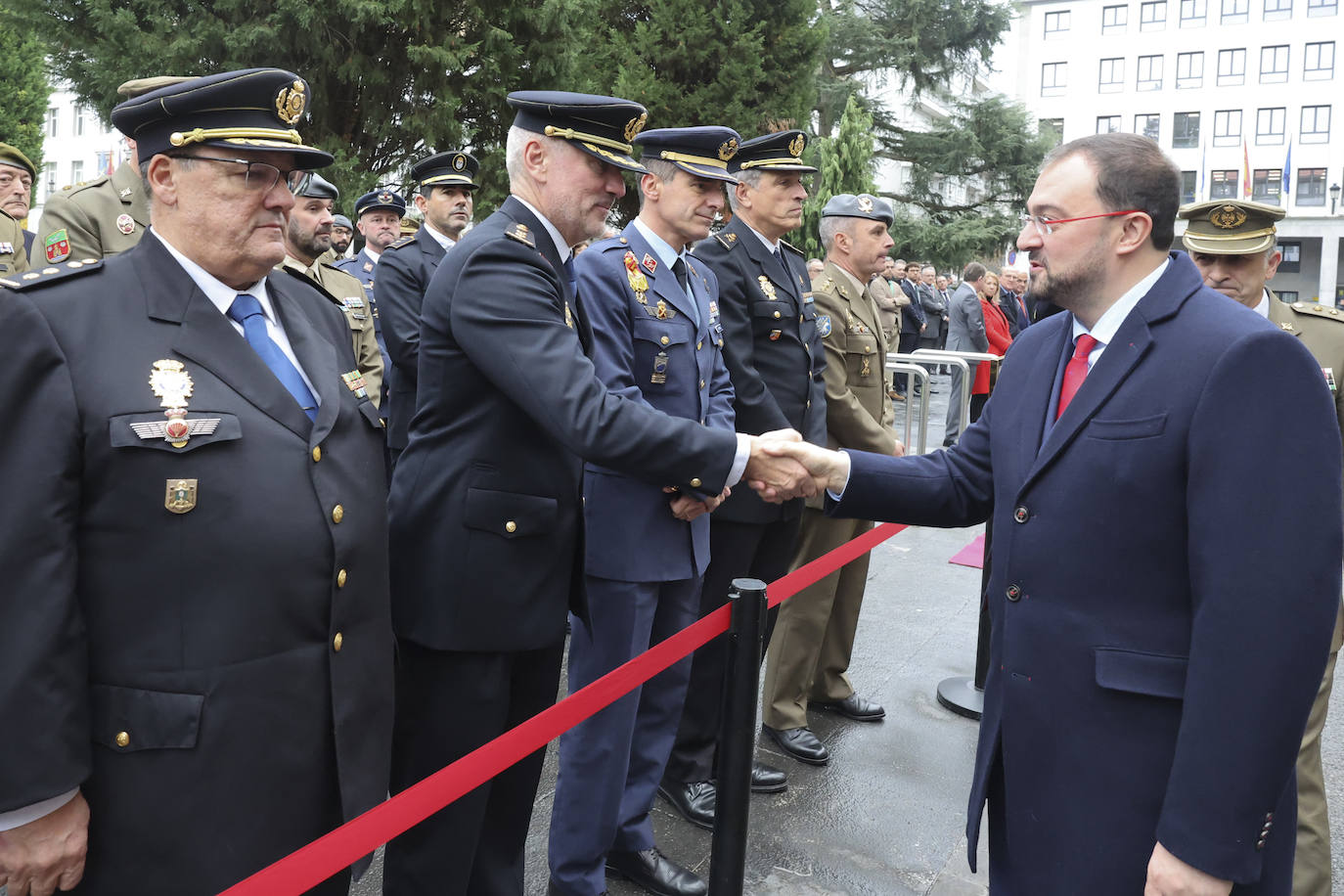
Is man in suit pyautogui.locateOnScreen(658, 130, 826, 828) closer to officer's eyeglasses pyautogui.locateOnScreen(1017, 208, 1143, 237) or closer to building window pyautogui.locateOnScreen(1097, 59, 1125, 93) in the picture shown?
officer's eyeglasses pyautogui.locateOnScreen(1017, 208, 1143, 237)

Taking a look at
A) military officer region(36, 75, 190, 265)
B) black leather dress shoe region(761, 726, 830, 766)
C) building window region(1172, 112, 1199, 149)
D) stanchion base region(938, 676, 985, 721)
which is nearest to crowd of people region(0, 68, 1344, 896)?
black leather dress shoe region(761, 726, 830, 766)

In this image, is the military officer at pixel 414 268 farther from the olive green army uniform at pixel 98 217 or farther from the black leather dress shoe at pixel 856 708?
the black leather dress shoe at pixel 856 708

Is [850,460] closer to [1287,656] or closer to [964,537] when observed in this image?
[1287,656]

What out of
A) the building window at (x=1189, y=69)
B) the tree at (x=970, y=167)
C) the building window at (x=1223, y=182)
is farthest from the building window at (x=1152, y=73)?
the tree at (x=970, y=167)

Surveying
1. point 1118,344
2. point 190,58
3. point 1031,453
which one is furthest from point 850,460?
point 190,58

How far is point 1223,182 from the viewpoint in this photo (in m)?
53.5

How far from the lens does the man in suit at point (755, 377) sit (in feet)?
13.0

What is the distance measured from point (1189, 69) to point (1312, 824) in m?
59.7

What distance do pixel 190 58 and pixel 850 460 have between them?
11.4 metres

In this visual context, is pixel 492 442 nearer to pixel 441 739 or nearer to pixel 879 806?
pixel 441 739

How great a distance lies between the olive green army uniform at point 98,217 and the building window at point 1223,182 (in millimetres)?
58213

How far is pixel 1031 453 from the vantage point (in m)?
2.13

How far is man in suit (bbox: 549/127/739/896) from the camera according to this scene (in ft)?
10.3

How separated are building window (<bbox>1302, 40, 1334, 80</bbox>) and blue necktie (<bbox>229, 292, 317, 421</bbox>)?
61.1 meters
